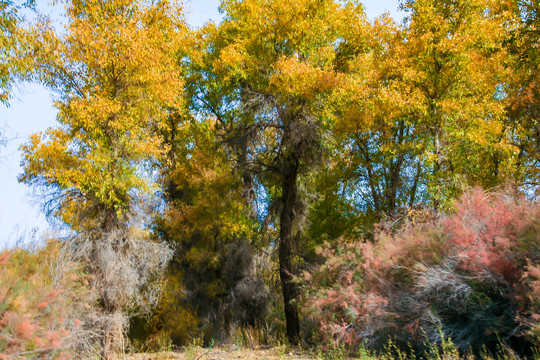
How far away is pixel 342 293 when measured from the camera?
1152 centimetres

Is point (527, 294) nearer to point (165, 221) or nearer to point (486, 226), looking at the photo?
point (486, 226)

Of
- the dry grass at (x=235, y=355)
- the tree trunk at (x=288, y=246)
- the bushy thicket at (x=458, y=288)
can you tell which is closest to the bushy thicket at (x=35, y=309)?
the dry grass at (x=235, y=355)

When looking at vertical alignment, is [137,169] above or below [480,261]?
above

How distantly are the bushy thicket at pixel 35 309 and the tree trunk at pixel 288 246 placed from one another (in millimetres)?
6739

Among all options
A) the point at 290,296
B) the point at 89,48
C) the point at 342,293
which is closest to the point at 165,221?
the point at 290,296

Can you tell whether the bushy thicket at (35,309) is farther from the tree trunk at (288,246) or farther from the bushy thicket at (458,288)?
the tree trunk at (288,246)

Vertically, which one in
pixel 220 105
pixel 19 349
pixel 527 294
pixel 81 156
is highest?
pixel 220 105

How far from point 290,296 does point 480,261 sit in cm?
890

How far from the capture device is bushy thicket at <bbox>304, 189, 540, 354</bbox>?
749 cm

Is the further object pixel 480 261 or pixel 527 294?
pixel 480 261

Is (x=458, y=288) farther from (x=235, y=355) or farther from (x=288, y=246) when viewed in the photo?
(x=288, y=246)

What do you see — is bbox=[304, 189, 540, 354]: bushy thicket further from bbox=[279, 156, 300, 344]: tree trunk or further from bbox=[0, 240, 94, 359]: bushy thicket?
bbox=[0, 240, 94, 359]: bushy thicket

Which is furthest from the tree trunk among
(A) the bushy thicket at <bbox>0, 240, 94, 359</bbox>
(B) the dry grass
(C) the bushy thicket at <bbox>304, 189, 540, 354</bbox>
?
(A) the bushy thicket at <bbox>0, 240, 94, 359</bbox>

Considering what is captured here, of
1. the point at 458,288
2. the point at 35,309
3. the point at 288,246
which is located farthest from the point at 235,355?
the point at 458,288
